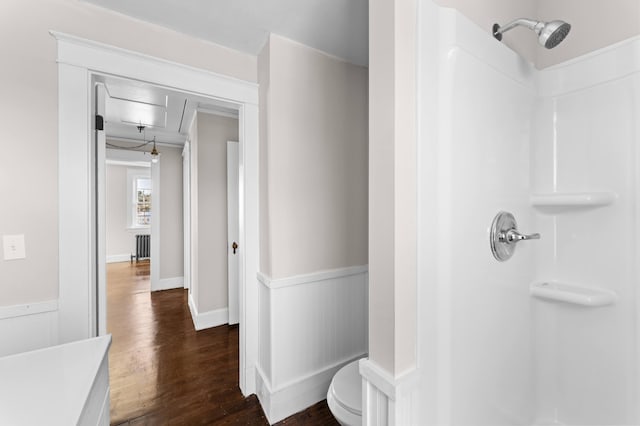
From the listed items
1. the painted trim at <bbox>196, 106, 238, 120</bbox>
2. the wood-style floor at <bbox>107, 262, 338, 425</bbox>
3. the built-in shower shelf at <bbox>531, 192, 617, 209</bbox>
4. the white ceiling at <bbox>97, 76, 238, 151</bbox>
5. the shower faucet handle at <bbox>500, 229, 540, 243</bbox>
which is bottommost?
the wood-style floor at <bbox>107, 262, 338, 425</bbox>

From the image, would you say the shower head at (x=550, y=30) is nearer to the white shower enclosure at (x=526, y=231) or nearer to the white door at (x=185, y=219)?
the white shower enclosure at (x=526, y=231)

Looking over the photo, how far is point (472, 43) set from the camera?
1012mm

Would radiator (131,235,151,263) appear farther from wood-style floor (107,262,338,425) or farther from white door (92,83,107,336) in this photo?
white door (92,83,107,336)

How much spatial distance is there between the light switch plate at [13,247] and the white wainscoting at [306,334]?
1154 millimetres

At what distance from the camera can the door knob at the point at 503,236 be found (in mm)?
1135

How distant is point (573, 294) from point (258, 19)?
6.76ft

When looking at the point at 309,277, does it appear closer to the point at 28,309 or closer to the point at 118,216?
the point at 28,309

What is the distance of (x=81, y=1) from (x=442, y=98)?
1.79 m

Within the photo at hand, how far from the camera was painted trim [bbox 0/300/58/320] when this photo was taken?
1.24 meters

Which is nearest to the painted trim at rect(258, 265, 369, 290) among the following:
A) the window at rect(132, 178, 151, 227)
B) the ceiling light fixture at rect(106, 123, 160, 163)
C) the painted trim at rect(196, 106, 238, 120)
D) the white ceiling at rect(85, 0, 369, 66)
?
the white ceiling at rect(85, 0, 369, 66)

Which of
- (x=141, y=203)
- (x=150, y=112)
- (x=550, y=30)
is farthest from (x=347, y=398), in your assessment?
(x=141, y=203)

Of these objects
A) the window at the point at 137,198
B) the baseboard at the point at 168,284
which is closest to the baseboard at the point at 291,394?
the baseboard at the point at 168,284

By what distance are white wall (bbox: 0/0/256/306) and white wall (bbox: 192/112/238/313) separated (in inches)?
66.1

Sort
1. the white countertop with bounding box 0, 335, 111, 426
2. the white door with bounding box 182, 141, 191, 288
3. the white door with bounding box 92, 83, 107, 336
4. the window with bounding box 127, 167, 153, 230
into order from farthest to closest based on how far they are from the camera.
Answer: the window with bounding box 127, 167, 153, 230, the white door with bounding box 182, 141, 191, 288, the white door with bounding box 92, 83, 107, 336, the white countertop with bounding box 0, 335, 111, 426
